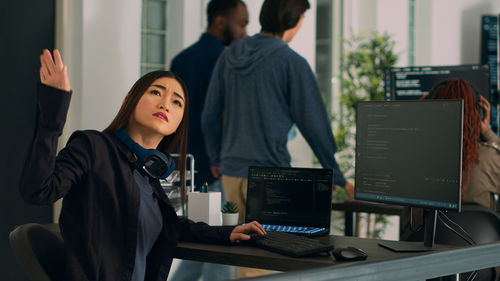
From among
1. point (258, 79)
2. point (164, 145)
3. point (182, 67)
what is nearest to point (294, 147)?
point (182, 67)

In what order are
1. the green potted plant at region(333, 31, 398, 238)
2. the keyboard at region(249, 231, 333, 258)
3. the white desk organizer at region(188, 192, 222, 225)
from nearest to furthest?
1. the keyboard at region(249, 231, 333, 258)
2. the white desk organizer at region(188, 192, 222, 225)
3. the green potted plant at region(333, 31, 398, 238)

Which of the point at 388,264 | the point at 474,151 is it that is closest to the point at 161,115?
the point at 388,264

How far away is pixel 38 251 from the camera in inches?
64.9

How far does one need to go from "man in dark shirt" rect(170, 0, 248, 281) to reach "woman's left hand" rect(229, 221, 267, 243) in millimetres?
1455

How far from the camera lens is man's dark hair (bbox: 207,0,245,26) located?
3344 millimetres

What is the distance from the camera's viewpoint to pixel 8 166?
9.80ft

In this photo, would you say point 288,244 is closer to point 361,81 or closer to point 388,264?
point 388,264

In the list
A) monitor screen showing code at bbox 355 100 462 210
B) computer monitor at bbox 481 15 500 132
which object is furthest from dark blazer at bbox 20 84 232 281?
computer monitor at bbox 481 15 500 132

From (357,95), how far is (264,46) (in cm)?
236

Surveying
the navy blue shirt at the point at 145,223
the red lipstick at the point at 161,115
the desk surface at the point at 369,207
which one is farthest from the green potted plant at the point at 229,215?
the desk surface at the point at 369,207

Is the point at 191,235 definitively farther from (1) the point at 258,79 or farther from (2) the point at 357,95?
(2) the point at 357,95

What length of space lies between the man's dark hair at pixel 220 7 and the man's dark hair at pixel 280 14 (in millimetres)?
468

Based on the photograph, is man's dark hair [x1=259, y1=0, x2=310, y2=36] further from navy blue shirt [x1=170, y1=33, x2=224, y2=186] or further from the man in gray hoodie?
navy blue shirt [x1=170, y1=33, x2=224, y2=186]

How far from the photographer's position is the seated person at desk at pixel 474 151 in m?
2.26
